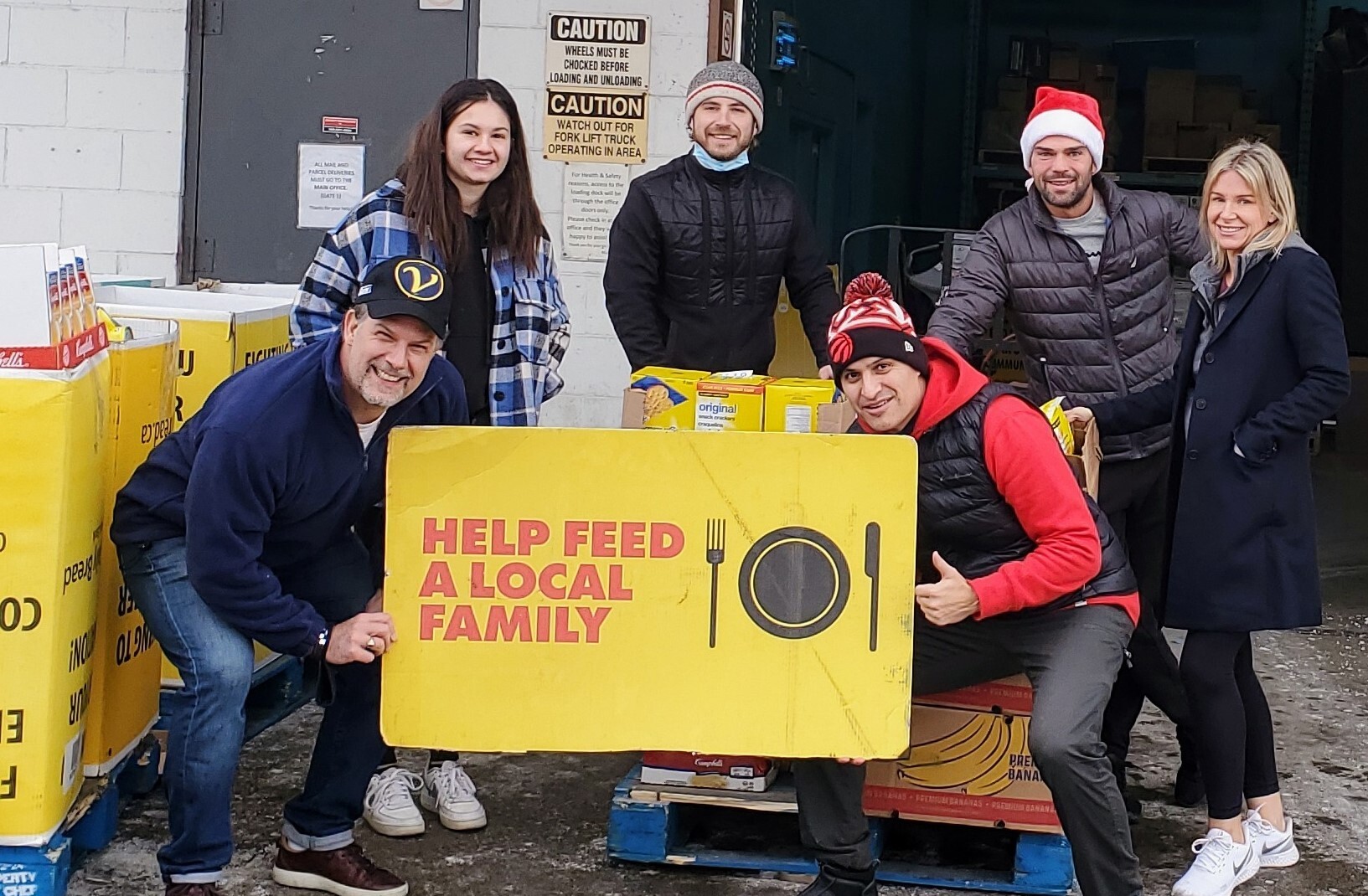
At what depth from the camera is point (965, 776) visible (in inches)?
144

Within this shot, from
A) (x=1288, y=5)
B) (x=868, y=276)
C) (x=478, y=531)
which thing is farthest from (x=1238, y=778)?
(x=1288, y=5)

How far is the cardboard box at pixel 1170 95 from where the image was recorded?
11.6m

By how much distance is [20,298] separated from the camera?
3.28 meters

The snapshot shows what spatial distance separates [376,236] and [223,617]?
3.21 feet

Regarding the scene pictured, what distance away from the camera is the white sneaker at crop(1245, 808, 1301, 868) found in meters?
3.85

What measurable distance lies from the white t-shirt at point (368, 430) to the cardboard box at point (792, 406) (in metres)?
0.97

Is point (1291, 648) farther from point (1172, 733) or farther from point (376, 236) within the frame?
point (376, 236)

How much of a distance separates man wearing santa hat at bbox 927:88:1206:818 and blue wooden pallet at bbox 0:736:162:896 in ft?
7.30

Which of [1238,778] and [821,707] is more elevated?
[821,707]

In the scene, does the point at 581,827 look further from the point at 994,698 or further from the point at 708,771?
the point at 994,698

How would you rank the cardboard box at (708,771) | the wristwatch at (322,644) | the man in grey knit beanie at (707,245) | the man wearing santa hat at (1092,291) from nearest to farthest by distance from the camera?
the wristwatch at (322,644)
the cardboard box at (708,771)
the man wearing santa hat at (1092,291)
the man in grey knit beanie at (707,245)

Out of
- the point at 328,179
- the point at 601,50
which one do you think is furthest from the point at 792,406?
the point at 328,179

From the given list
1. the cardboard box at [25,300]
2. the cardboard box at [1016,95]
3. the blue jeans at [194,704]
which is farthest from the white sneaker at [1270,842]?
the cardboard box at [1016,95]

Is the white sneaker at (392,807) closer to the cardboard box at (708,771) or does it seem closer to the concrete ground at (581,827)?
the concrete ground at (581,827)
